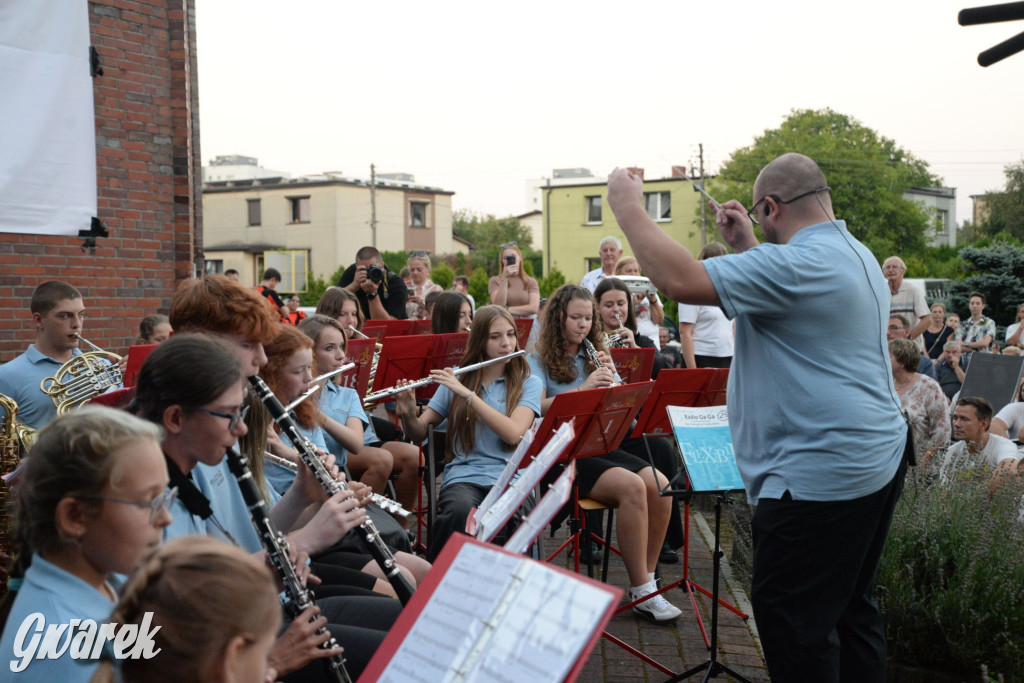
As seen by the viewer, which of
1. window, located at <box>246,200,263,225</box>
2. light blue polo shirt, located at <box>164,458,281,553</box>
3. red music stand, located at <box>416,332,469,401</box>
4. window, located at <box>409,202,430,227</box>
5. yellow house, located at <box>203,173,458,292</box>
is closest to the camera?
light blue polo shirt, located at <box>164,458,281,553</box>

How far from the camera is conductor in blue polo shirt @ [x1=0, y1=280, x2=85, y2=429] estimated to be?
4.68m

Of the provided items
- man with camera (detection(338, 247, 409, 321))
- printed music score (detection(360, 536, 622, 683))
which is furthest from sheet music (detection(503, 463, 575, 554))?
man with camera (detection(338, 247, 409, 321))

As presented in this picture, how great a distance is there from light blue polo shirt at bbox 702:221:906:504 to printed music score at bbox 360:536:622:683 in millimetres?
1308

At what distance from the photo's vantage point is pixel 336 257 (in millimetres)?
49000

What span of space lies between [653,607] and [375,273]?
156 inches

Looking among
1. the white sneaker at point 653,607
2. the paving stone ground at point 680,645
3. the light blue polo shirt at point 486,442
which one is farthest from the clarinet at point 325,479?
the white sneaker at point 653,607

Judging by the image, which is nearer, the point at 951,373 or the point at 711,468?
the point at 711,468

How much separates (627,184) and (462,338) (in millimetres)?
3174

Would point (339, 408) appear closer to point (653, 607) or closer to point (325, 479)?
point (325, 479)

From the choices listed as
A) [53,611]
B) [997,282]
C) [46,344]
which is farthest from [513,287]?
[997,282]

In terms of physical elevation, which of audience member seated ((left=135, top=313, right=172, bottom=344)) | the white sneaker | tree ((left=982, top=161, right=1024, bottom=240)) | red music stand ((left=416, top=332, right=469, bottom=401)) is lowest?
the white sneaker

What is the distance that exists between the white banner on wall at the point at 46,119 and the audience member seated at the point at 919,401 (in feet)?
20.2

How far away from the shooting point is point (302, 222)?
50156 millimetres

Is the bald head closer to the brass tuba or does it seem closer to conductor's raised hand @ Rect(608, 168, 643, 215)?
conductor's raised hand @ Rect(608, 168, 643, 215)
